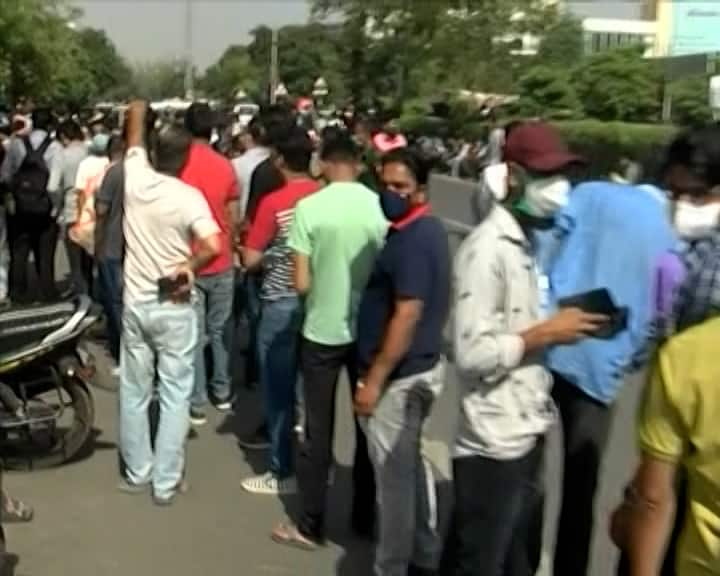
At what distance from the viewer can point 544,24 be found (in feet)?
156

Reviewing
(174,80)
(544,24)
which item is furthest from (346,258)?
(174,80)

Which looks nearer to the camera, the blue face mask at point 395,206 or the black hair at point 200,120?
the blue face mask at point 395,206

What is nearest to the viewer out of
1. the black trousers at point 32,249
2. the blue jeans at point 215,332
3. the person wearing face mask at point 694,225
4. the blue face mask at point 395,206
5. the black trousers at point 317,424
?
the person wearing face mask at point 694,225

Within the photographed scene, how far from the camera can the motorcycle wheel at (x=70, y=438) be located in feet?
26.1

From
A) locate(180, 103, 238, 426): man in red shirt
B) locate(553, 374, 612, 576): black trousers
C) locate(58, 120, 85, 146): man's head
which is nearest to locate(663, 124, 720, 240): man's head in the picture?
locate(553, 374, 612, 576): black trousers

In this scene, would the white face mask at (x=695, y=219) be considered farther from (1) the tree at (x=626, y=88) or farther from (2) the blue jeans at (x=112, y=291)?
(1) the tree at (x=626, y=88)

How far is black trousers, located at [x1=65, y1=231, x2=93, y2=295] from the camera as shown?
1270cm

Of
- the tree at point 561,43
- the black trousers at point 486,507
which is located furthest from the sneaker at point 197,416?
the tree at point 561,43

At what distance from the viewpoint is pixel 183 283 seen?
23.7ft

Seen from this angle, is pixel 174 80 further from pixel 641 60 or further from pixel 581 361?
pixel 581 361

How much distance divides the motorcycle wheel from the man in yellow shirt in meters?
5.16

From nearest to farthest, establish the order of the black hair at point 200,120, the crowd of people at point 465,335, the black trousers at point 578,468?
the crowd of people at point 465,335 < the black trousers at point 578,468 < the black hair at point 200,120

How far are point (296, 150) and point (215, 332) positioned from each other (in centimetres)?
212

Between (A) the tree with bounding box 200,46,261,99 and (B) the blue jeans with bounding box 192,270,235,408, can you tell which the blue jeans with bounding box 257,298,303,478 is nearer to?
(B) the blue jeans with bounding box 192,270,235,408
